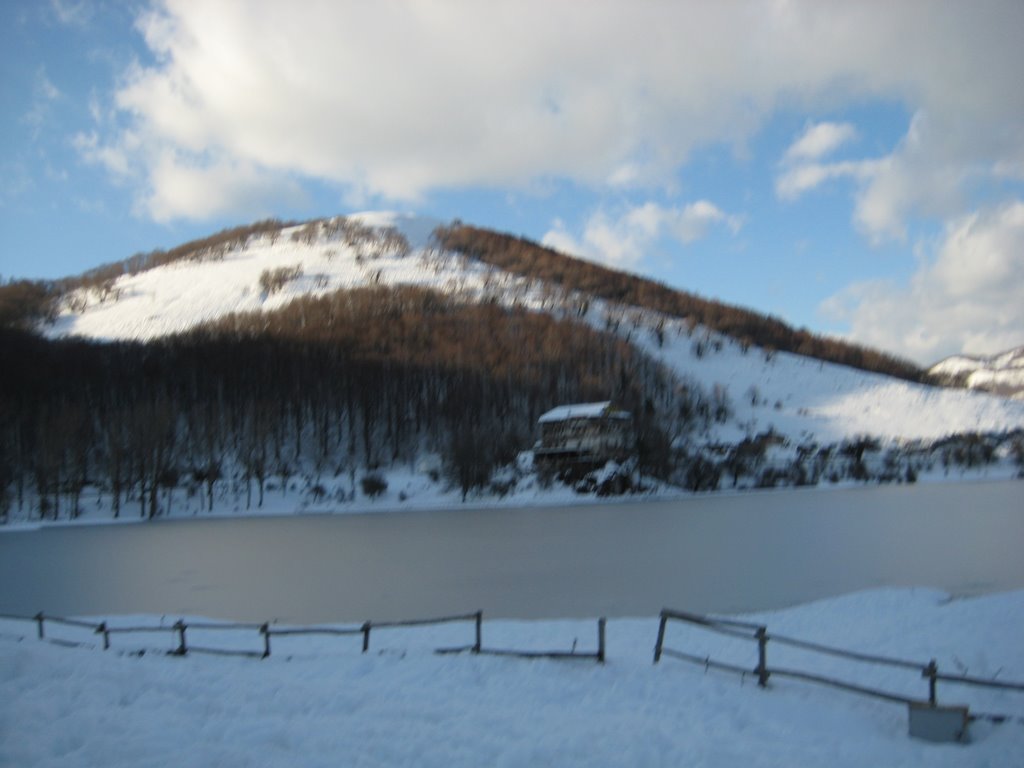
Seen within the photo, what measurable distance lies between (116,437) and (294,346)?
52699 millimetres

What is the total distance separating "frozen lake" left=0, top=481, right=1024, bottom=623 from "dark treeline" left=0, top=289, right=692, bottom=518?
17.7m

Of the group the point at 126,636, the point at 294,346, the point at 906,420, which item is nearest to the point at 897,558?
the point at 126,636

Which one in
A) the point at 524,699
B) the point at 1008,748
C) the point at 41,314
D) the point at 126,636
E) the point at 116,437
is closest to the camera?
the point at 1008,748

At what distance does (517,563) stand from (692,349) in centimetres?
14847

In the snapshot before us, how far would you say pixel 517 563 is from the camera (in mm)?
33906

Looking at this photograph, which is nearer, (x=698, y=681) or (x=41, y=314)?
(x=698, y=681)

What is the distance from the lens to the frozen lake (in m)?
24.7

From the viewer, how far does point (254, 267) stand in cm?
19975

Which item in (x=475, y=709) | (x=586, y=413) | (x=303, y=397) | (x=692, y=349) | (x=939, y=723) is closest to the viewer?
(x=939, y=723)

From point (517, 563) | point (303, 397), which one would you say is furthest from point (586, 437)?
point (517, 563)

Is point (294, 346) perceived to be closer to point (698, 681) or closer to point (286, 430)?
point (286, 430)

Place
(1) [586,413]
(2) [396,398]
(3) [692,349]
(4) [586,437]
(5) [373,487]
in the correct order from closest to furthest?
(5) [373,487], (4) [586,437], (1) [586,413], (2) [396,398], (3) [692,349]

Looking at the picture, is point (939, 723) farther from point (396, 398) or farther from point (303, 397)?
point (303, 397)

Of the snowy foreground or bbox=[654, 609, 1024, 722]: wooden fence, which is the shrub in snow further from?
bbox=[654, 609, 1024, 722]: wooden fence
